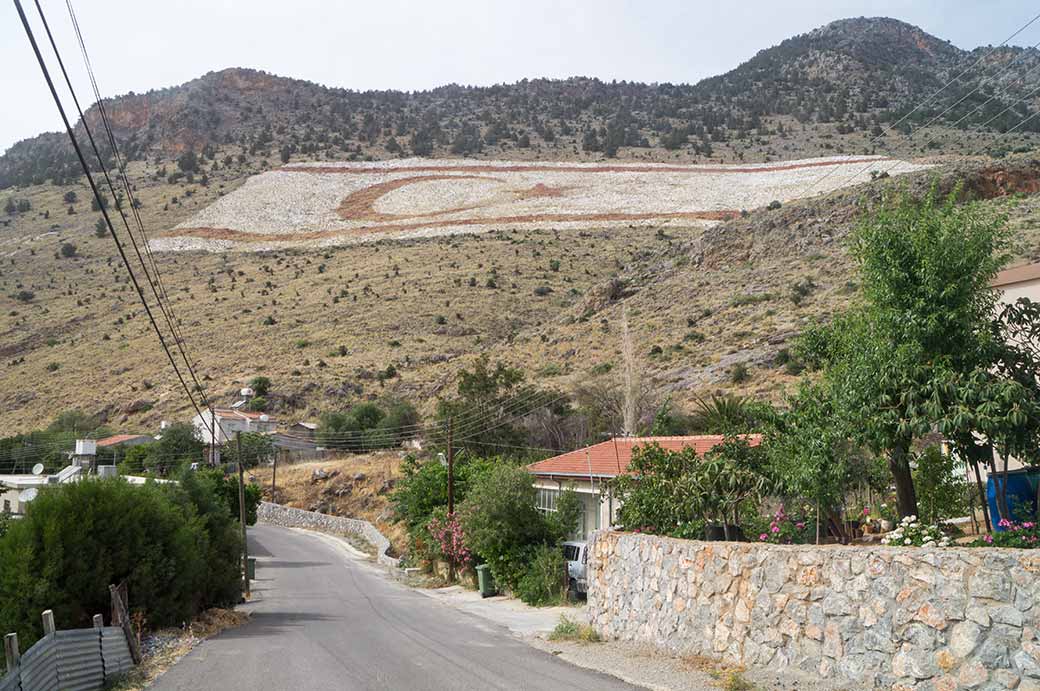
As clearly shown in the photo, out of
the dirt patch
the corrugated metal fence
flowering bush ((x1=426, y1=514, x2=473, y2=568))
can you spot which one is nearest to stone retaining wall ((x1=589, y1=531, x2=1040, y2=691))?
the corrugated metal fence

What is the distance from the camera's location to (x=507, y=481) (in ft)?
80.5

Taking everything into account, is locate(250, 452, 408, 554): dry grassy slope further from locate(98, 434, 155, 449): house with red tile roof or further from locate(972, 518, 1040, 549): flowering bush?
locate(972, 518, 1040, 549): flowering bush

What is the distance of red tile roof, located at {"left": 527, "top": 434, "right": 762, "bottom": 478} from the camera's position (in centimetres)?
2270

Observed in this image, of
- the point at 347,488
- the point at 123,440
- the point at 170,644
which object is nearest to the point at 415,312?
the point at 347,488

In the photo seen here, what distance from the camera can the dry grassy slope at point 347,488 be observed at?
49781 mm

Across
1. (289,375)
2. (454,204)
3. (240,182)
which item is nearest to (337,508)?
(289,375)

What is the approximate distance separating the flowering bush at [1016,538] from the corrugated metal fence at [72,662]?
9559 millimetres

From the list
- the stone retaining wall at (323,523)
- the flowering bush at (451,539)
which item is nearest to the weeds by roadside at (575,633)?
the flowering bush at (451,539)

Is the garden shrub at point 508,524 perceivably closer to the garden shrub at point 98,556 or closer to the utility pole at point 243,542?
the utility pole at point 243,542

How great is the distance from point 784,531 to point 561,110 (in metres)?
128

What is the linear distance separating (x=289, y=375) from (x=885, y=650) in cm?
5484

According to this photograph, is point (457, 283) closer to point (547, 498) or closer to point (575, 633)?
point (547, 498)

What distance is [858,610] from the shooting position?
9062mm

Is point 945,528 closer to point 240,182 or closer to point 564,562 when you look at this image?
point 564,562
